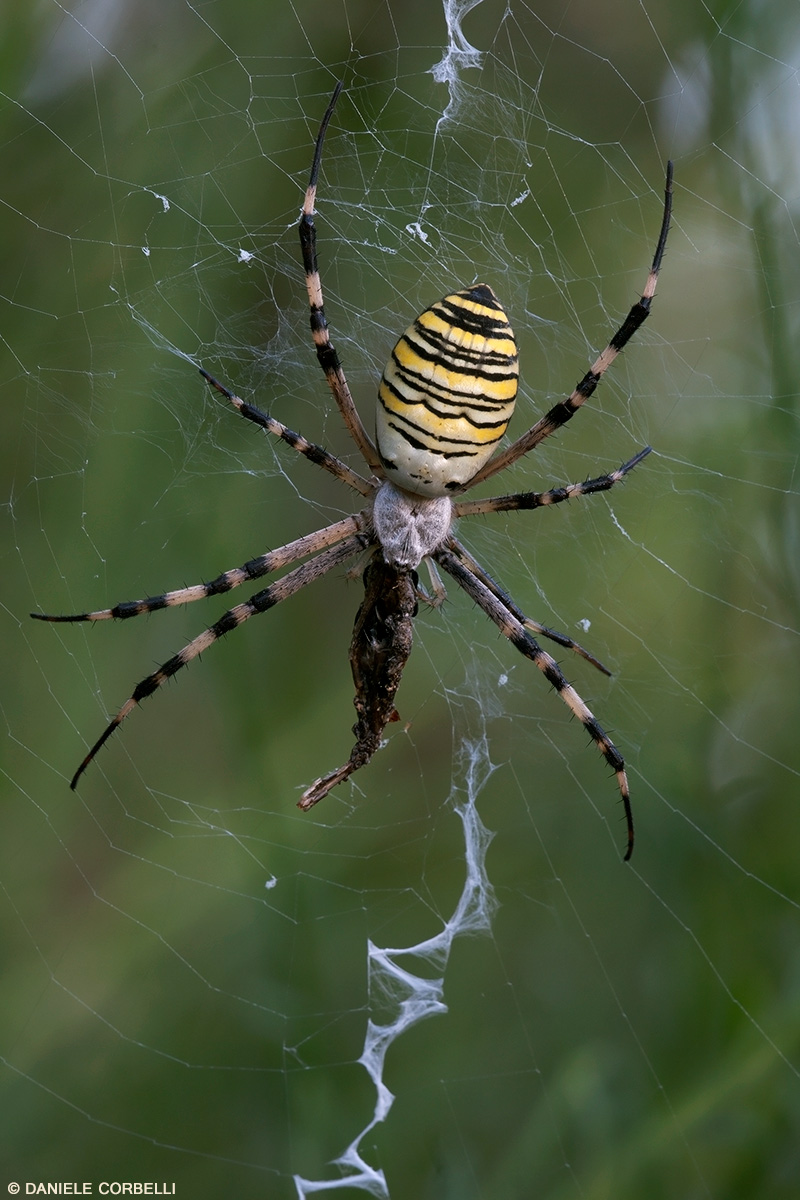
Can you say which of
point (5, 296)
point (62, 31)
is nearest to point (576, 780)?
point (5, 296)

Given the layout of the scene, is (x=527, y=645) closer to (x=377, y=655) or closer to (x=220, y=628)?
(x=377, y=655)

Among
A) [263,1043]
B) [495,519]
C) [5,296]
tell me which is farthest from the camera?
[495,519]

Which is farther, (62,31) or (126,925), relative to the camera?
(126,925)

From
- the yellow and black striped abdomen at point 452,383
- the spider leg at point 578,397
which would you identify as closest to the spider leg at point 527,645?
the spider leg at point 578,397

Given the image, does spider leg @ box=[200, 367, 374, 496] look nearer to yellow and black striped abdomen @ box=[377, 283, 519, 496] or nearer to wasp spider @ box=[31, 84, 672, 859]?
wasp spider @ box=[31, 84, 672, 859]

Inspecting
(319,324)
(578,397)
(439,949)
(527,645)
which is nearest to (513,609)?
(527,645)

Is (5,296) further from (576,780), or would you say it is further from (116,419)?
(576,780)

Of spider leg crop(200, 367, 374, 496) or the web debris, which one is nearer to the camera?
spider leg crop(200, 367, 374, 496)

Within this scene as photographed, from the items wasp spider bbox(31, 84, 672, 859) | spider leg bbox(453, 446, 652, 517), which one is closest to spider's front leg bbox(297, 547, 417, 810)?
wasp spider bbox(31, 84, 672, 859)
